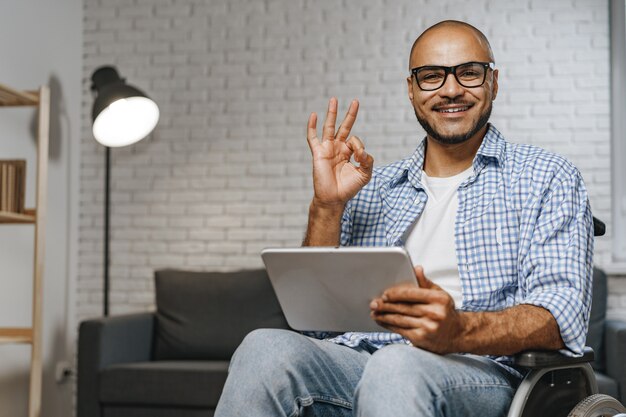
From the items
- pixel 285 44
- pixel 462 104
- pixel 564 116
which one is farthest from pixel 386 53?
pixel 462 104

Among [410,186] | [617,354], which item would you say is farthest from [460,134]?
[617,354]

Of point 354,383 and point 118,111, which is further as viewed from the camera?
point 118,111

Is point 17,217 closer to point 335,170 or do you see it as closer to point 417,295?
point 335,170

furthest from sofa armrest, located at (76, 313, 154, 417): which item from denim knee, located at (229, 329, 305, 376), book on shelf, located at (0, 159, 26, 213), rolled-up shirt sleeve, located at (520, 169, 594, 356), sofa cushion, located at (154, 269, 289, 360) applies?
rolled-up shirt sleeve, located at (520, 169, 594, 356)

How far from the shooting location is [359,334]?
73.7 inches

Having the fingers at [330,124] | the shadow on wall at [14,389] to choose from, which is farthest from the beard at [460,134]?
the shadow on wall at [14,389]

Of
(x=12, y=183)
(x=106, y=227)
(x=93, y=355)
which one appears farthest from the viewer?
(x=106, y=227)

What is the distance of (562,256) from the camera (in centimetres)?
164

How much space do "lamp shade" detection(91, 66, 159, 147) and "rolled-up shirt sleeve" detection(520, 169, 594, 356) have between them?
8.56 ft

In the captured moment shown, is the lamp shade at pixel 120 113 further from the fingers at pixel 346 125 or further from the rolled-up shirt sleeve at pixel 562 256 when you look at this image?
the rolled-up shirt sleeve at pixel 562 256

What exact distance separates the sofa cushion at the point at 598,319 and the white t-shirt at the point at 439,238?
6.35ft

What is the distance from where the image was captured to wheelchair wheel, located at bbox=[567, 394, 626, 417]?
1.50 m

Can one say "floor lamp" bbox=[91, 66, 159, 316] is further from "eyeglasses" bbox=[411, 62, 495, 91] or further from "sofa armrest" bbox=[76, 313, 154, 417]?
"eyeglasses" bbox=[411, 62, 495, 91]

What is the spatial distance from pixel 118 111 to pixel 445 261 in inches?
101
